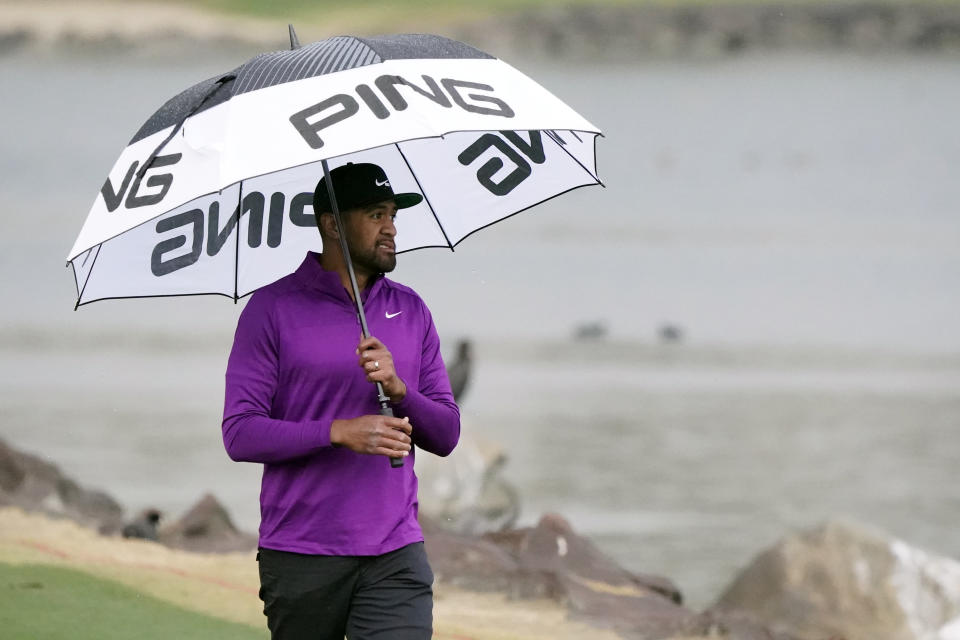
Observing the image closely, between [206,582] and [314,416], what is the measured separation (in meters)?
3.96

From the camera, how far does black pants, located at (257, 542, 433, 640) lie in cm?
396

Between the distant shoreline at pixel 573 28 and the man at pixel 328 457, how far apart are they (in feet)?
133

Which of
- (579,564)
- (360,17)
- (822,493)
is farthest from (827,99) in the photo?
(579,564)

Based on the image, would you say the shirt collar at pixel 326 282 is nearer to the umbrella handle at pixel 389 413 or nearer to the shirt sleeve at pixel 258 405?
the shirt sleeve at pixel 258 405

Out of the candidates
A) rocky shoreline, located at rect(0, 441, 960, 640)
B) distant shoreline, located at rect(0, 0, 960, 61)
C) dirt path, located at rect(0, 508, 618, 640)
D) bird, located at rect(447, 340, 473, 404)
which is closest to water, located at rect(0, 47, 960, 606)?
distant shoreline, located at rect(0, 0, 960, 61)

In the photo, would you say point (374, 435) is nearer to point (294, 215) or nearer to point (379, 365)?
point (379, 365)

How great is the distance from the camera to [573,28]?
47.6 meters

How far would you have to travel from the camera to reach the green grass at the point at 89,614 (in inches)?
260

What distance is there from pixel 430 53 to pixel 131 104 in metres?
42.6

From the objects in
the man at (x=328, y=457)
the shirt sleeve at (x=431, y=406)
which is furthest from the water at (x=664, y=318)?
the man at (x=328, y=457)

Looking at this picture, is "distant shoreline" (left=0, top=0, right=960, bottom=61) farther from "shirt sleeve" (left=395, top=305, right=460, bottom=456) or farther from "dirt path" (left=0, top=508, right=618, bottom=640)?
"shirt sleeve" (left=395, top=305, right=460, bottom=456)

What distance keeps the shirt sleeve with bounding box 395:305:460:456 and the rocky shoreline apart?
13.1ft

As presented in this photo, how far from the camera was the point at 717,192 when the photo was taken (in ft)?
141

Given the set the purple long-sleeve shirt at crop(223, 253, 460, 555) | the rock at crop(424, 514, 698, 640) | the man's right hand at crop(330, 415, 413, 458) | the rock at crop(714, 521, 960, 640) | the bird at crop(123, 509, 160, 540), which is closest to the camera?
the man's right hand at crop(330, 415, 413, 458)
